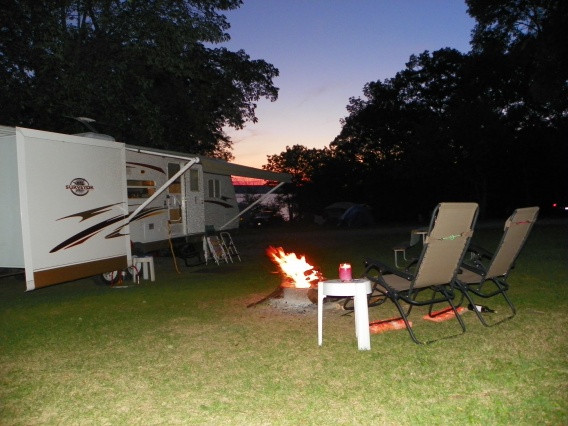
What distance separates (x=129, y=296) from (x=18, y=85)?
6.13 metres

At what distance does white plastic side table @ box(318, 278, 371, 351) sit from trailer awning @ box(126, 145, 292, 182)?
5457mm

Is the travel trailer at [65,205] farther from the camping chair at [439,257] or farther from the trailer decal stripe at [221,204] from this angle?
the camping chair at [439,257]

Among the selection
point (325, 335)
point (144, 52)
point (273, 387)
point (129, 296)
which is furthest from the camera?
point (144, 52)

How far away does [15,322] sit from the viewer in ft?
20.7

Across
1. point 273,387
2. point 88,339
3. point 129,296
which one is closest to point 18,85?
point 129,296

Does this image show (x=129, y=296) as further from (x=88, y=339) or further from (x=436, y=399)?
(x=436, y=399)

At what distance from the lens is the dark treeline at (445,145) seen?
3017cm

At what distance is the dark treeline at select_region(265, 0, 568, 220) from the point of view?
30.2m

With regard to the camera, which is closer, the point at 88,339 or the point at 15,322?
the point at 88,339

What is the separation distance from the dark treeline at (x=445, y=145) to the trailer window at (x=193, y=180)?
15976mm

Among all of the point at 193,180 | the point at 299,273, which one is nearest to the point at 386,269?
the point at 299,273

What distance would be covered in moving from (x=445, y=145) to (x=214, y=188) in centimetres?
1924

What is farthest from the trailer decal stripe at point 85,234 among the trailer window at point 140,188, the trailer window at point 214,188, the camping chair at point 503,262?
the trailer window at point 214,188

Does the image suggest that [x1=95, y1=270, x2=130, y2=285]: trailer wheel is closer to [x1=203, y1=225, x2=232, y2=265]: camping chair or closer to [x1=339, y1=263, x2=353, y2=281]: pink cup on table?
[x1=203, y1=225, x2=232, y2=265]: camping chair
